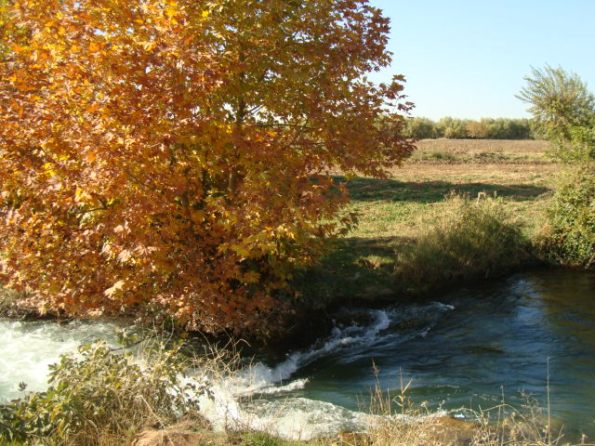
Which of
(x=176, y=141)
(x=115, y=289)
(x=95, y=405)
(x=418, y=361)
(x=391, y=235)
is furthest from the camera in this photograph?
(x=391, y=235)

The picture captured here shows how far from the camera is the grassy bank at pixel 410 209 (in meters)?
→ 11.0

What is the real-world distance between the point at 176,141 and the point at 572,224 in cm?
1005

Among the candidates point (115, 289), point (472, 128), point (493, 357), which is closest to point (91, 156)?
point (115, 289)

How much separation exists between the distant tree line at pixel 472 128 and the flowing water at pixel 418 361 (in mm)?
37130

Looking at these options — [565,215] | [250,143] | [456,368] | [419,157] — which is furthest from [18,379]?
[419,157]

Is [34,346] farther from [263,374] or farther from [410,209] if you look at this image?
[410,209]

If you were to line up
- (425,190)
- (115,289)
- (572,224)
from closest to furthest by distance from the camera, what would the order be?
(115,289), (572,224), (425,190)

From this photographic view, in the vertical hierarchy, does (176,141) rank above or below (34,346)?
above

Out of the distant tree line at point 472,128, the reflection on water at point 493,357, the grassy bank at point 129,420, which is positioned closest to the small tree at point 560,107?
the reflection on water at point 493,357

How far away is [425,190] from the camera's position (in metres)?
20.0

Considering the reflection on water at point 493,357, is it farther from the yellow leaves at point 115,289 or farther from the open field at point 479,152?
the open field at point 479,152

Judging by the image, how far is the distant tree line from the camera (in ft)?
157

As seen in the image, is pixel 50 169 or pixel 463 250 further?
pixel 463 250

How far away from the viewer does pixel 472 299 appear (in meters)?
11.3
